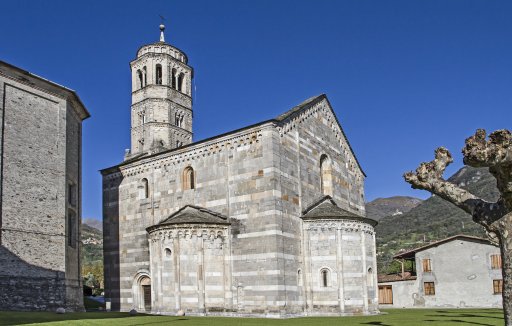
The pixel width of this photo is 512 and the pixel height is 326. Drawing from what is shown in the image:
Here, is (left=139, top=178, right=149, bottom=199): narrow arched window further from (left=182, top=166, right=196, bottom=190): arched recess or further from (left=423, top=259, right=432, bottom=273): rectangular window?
(left=423, top=259, right=432, bottom=273): rectangular window

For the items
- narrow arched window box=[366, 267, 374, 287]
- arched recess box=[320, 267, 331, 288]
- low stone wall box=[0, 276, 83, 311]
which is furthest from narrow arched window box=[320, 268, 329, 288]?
low stone wall box=[0, 276, 83, 311]

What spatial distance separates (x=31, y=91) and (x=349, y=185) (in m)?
20.5

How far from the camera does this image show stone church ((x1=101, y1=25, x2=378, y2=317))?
27.2 meters

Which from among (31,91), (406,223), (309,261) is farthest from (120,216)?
(406,223)

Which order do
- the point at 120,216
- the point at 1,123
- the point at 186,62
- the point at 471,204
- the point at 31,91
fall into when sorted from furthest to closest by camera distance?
the point at 186,62, the point at 120,216, the point at 31,91, the point at 1,123, the point at 471,204

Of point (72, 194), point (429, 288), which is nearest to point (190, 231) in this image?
point (72, 194)

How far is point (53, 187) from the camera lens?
2822 centimetres

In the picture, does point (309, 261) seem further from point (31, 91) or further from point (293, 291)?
point (31, 91)

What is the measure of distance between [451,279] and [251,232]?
21540 mm

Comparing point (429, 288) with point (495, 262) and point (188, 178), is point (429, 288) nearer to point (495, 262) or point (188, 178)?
point (495, 262)

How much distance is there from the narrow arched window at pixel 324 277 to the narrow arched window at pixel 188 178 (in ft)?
30.0

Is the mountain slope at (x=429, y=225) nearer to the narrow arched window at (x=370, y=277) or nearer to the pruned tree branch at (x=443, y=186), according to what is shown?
the narrow arched window at (x=370, y=277)

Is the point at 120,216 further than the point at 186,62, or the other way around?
the point at 186,62

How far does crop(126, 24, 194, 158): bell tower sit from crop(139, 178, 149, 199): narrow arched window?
961 centimetres
